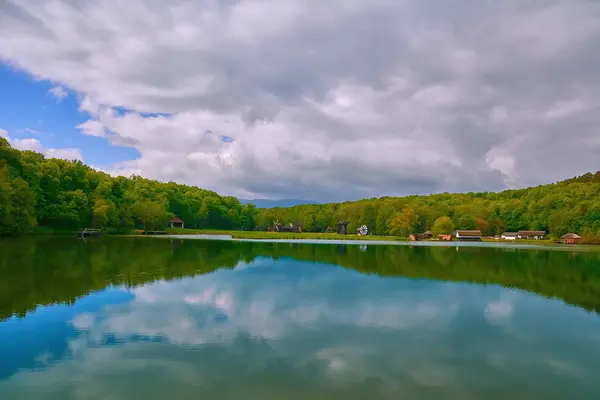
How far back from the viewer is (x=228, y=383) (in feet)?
35.5

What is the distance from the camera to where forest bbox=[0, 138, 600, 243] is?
70.8m

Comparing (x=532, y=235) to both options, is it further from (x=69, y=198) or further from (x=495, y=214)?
(x=69, y=198)

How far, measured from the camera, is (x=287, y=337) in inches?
597

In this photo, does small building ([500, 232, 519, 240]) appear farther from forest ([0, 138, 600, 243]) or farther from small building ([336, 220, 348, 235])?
small building ([336, 220, 348, 235])

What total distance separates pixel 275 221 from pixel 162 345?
147m

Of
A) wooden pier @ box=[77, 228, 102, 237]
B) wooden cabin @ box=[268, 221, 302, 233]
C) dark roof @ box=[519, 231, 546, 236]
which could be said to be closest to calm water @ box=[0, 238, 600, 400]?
wooden pier @ box=[77, 228, 102, 237]

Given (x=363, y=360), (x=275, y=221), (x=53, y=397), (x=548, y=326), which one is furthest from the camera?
(x=275, y=221)

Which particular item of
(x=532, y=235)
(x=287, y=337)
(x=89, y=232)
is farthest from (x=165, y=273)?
(x=532, y=235)

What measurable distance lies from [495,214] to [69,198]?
112391mm

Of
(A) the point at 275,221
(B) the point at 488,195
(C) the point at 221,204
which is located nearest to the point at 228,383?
(C) the point at 221,204

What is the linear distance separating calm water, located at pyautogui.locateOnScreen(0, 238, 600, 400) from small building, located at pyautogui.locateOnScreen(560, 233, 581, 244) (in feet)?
261

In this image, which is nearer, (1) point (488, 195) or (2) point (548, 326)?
(2) point (548, 326)

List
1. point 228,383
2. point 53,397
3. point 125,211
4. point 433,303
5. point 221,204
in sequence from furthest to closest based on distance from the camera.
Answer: point 221,204
point 125,211
point 433,303
point 228,383
point 53,397

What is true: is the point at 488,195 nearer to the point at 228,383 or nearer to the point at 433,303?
the point at 433,303
